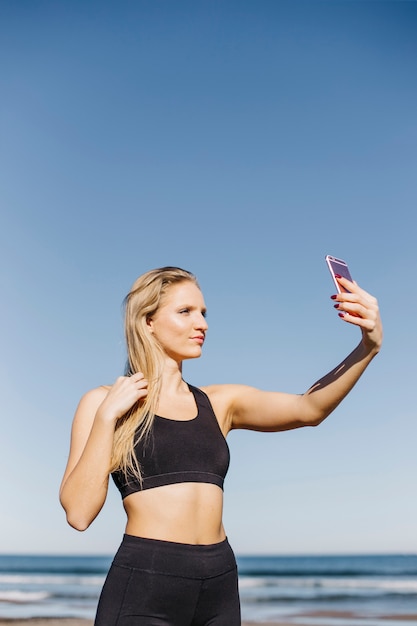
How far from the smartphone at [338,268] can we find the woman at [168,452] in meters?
0.03

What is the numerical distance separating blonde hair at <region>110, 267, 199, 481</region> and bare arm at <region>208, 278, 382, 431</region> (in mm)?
351

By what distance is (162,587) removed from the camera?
2941 mm

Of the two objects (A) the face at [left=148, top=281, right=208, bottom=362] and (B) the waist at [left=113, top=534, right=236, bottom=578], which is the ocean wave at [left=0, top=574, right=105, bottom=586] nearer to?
(A) the face at [left=148, top=281, right=208, bottom=362]

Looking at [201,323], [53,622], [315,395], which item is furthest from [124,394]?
[53,622]

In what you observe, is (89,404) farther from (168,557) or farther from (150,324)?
(168,557)

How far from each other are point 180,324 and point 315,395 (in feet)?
2.12

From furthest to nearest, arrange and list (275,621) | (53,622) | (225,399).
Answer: (275,621), (53,622), (225,399)

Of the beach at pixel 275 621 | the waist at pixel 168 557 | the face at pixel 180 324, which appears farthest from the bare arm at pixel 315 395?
the beach at pixel 275 621

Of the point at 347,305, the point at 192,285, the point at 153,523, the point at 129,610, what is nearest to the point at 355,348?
the point at 347,305

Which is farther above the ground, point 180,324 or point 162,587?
point 180,324

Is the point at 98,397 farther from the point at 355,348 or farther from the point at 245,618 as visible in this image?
the point at 245,618

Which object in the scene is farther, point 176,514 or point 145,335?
point 145,335

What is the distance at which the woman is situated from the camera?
9.70 ft

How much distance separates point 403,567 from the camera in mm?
41281
